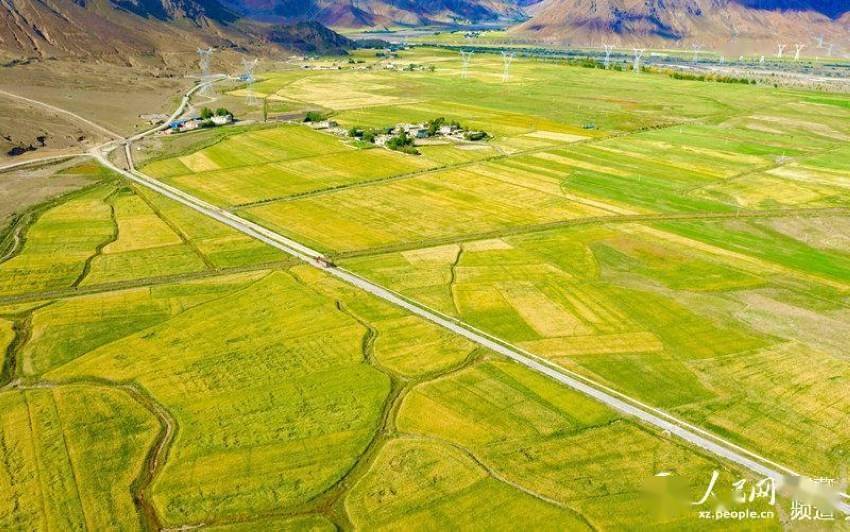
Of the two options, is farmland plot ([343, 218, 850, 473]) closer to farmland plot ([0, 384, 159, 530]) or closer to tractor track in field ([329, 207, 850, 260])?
tractor track in field ([329, 207, 850, 260])

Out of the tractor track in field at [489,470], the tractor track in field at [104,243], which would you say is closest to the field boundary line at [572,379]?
the tractor track in field at [489,470]

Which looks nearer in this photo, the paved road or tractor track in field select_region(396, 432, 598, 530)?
tractor track in field select_region(396, 432, 598, 530)

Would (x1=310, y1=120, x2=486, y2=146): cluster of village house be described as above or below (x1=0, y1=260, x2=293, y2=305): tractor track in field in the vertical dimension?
above

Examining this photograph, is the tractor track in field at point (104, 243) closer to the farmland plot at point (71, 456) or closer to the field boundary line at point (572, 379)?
the field boundary line at point (572, 379)

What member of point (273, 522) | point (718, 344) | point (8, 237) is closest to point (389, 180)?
point (8, 237)

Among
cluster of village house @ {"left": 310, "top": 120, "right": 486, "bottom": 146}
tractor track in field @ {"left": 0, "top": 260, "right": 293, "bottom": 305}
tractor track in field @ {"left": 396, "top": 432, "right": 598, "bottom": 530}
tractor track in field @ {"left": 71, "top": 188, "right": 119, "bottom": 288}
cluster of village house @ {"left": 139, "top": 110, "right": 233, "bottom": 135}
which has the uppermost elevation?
cluster of village house @ {"left": 139, "top": 110, "right": 233, "bottom": 135}

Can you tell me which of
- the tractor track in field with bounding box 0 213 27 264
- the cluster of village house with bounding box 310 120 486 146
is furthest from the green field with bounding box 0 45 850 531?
the cluster of village house with bounding box 310 120 486 146

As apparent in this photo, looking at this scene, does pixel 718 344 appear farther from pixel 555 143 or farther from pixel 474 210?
pixel 555 143
